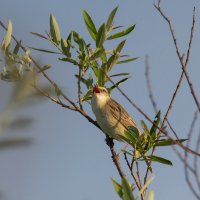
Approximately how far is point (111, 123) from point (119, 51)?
2.33 metres

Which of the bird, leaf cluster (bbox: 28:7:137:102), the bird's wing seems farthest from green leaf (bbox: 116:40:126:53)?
the bird's wing

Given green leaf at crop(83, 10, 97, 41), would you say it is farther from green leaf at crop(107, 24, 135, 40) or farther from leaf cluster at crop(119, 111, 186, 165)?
leaf cluster at crop(119, 111, 186, 165)

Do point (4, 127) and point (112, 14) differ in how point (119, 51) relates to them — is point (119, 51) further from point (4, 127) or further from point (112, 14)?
point (4, 127)

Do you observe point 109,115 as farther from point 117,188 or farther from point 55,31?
point 117,188

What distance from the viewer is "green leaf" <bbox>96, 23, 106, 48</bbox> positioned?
336cm

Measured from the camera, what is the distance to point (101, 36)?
11.2 ft

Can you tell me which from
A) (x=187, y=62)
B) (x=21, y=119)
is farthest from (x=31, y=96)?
(x=187, y=62)

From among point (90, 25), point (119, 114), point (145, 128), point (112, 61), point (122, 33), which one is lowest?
point (145, 128)

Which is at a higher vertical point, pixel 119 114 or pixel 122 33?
pixel 119 114

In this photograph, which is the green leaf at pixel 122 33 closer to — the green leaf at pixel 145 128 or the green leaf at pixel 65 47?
the green leaf at pixel 65 47

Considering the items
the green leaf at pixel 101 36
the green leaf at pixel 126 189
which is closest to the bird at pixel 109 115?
the green leaf at pixel 101 36

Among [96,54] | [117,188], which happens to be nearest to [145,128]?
[96,54]

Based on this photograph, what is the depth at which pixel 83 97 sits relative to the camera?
3.82m

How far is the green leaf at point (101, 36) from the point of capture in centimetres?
336
